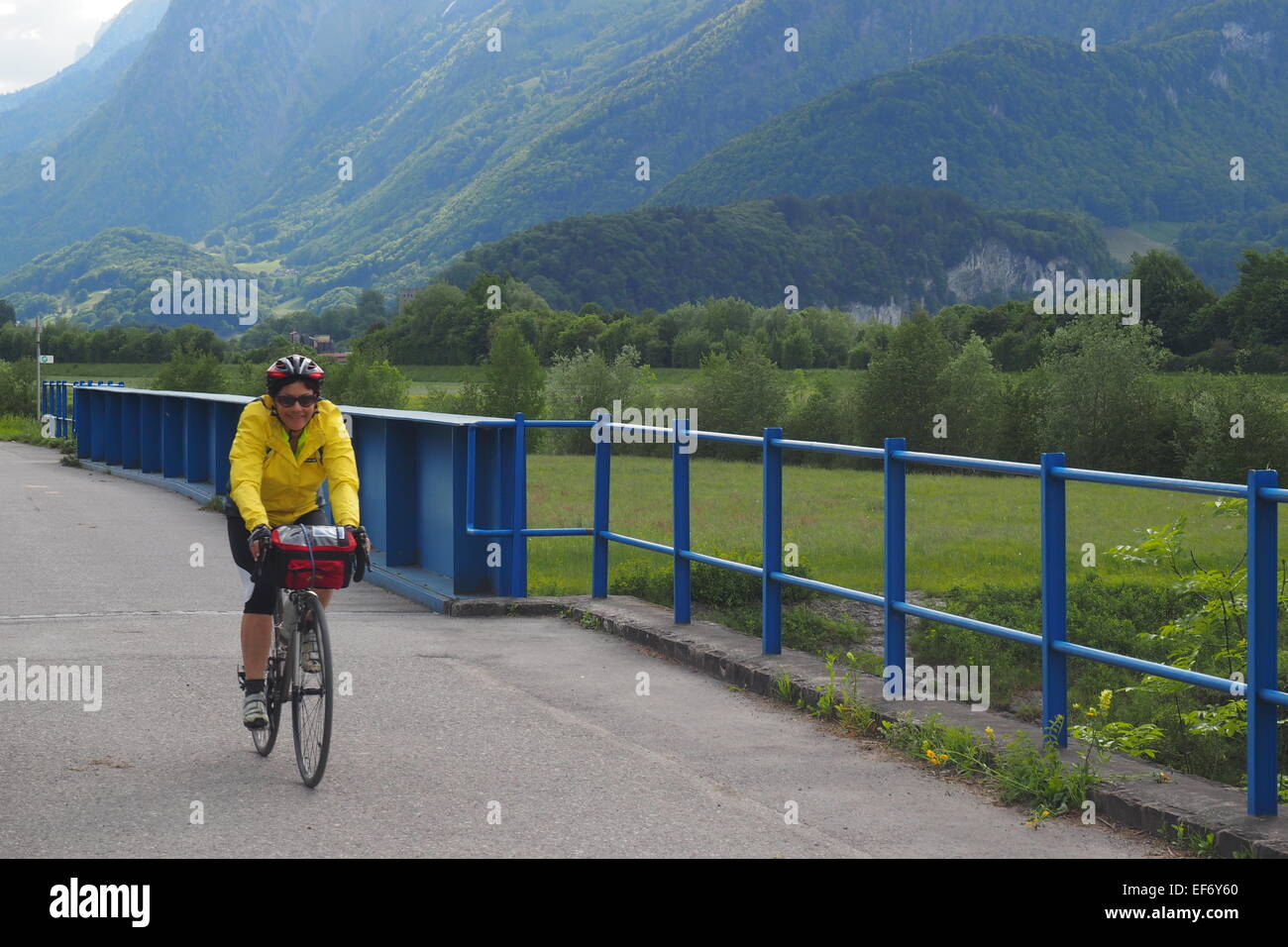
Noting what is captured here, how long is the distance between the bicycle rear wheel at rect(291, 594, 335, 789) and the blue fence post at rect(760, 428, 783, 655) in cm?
324

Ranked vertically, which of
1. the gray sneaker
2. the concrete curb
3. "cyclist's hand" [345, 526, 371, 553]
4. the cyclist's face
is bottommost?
the concrete curb

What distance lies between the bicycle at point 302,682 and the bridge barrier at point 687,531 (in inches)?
106

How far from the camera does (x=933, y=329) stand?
43.3 m

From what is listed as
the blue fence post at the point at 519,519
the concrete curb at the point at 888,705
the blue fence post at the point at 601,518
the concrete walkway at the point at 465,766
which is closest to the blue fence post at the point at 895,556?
the concrete curb at the point at 888,705

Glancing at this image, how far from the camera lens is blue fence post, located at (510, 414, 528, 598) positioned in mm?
11344

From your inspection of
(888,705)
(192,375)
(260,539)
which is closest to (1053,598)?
(888,705)

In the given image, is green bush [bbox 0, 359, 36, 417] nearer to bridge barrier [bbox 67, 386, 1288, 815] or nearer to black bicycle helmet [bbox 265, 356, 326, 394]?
bridge barrier [bbox 67, 386, 1288, 815]

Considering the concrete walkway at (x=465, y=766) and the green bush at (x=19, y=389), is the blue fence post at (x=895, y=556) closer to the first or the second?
the concrete walkway at (x=465, y=766)

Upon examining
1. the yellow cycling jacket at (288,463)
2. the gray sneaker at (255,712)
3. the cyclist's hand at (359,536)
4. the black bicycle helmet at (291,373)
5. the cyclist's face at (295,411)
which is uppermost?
the black bicycle helmet at (291,373)

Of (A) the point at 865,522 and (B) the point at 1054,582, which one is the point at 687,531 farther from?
(A) the point at 865,522

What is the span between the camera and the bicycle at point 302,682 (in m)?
6.21

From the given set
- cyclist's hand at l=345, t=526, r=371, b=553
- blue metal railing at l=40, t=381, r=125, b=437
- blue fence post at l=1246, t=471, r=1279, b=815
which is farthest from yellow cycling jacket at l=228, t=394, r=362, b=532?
blue metal railing at l=40, t=381, r=125, b=437
